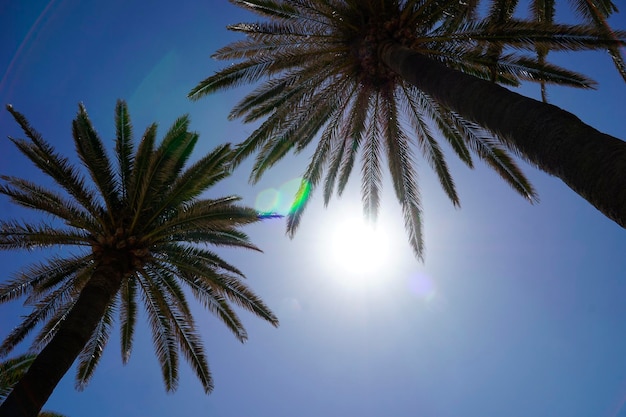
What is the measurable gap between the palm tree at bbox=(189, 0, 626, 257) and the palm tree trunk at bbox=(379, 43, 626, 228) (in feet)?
0.13

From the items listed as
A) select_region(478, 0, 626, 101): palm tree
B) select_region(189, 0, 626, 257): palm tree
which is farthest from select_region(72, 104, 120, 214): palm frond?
select_region(478, 0, 626, 101): palm tree

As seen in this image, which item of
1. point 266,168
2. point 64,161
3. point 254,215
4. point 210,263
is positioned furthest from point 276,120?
point 64,161

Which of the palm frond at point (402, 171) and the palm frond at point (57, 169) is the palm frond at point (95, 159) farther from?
the palm frond at point (402, 171)

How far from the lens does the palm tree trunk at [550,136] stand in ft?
12.7

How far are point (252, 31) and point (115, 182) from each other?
461 centimetres

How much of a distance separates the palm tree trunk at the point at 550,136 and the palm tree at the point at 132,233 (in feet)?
17.5

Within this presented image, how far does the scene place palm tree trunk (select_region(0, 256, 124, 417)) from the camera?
619 centimetres

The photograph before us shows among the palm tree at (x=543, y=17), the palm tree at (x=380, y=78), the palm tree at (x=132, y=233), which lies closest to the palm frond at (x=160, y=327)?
the palm tree at (x=132, y=233)

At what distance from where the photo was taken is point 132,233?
377 inches

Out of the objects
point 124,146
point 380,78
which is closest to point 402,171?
point 380,78

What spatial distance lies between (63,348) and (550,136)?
7.56 metres

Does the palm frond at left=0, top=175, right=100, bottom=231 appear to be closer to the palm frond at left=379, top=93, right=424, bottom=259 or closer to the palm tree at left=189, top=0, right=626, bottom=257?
the palm tree at left=189, top=0, right=626, bottom=257

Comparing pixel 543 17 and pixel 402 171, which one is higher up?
pixel 543 17

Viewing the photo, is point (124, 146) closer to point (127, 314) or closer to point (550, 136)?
point (127, 314)
